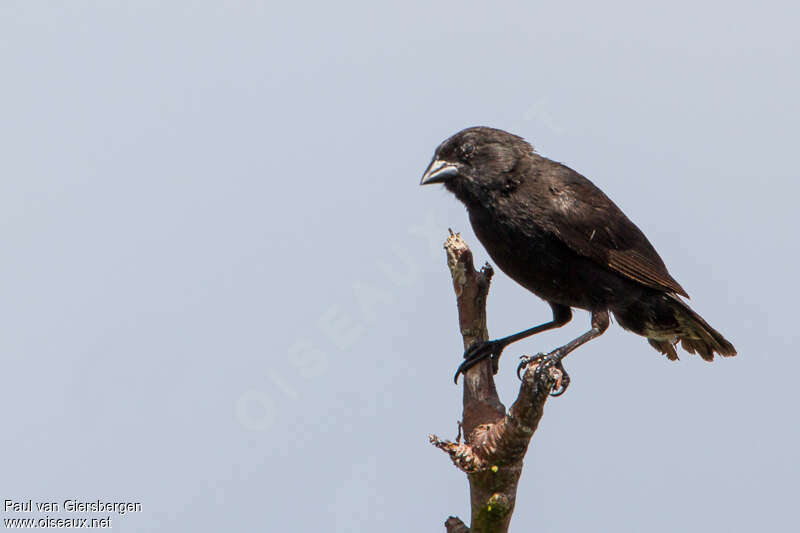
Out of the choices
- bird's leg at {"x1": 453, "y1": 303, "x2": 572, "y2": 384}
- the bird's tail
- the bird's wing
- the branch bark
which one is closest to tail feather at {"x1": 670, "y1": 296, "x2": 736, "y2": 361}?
the bird's tail

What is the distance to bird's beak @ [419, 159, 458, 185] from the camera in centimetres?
607

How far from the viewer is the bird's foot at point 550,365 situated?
15.8ft

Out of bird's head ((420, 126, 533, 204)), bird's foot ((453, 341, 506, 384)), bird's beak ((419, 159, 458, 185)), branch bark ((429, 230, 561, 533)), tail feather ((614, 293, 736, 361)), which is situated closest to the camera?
branch bark ((429, 230, 561, 533))

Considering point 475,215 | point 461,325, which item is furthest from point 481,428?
point 475,215

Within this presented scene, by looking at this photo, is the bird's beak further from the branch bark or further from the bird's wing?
the branch bark

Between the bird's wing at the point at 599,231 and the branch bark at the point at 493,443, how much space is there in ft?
3.32

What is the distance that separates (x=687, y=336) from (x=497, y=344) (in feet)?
4.83

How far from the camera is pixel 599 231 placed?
6016 mm

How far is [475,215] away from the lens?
5.96 m

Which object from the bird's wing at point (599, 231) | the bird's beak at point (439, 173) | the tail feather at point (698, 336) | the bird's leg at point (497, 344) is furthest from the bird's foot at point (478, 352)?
the tail feather at point (698, 336)

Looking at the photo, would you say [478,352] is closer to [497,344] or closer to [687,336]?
[497,344]

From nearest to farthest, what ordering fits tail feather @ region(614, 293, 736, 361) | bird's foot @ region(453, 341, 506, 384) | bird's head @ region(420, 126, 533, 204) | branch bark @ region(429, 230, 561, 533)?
branch bark @ region(429, 230, 561, 533), bird's foot @ region(453, 341, 506, 384), bird's head @ region(420, 126, 533, 204), tail feather @ region(614, 293, 736, 361)

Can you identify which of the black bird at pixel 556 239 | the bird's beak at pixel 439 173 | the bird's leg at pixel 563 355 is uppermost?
the bird's beak at pixel 439 173

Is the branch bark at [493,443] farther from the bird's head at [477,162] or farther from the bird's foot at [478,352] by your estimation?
the bird's head at [477,162]
